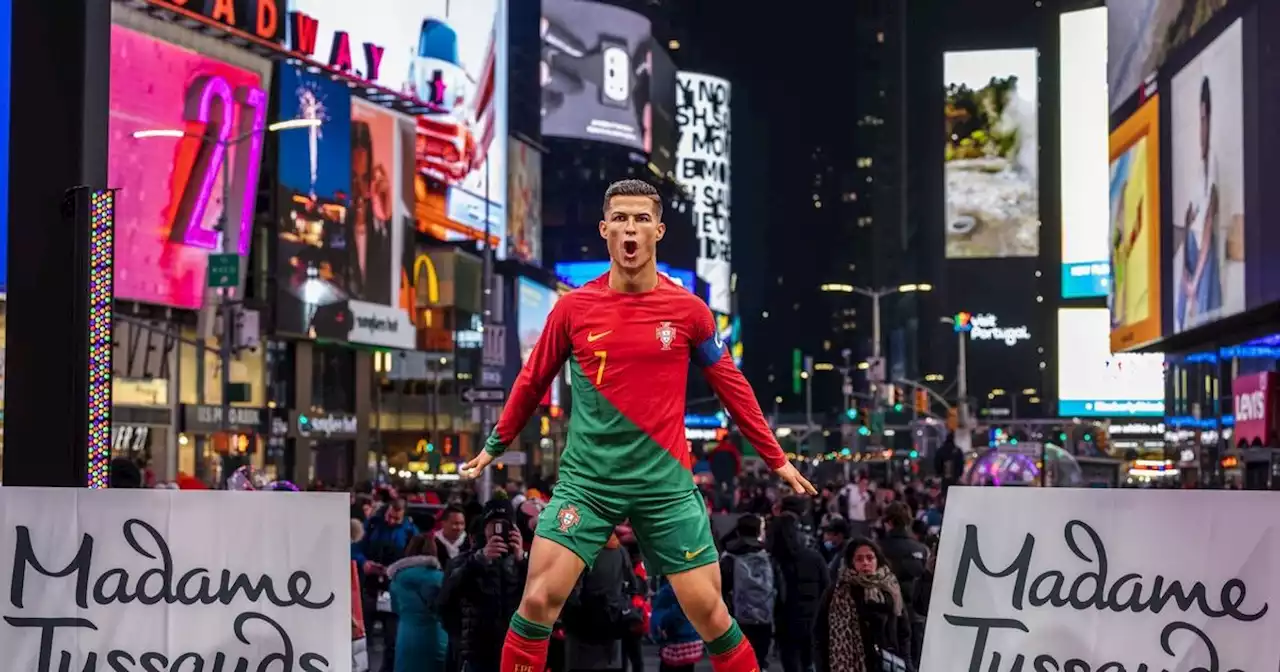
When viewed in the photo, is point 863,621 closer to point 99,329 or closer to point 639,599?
point 639,599

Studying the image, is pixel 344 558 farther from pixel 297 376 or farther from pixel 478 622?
pixel 297 376

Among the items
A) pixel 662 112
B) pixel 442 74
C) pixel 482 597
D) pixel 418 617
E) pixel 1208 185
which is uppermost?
pixel 662 112

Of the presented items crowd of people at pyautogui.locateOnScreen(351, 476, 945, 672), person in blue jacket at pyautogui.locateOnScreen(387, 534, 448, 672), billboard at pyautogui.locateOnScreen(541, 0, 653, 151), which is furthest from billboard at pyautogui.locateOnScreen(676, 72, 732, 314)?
person in blue jacket at pyautogui.locateOnScreen(387, 534, 448, 672)

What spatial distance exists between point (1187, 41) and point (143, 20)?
28770mm

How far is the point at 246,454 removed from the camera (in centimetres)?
5288

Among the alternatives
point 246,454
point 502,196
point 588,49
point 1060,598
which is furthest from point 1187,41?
point 588,49

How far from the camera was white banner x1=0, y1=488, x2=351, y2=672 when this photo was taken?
6.32 meters

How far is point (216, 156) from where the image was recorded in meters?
54.4

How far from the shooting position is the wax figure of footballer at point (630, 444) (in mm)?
7582

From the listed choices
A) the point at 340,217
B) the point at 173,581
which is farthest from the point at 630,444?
the point at 340,217

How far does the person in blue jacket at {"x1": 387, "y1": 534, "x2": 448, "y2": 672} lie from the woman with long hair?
10.0ft

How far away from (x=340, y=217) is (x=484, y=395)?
32.3m

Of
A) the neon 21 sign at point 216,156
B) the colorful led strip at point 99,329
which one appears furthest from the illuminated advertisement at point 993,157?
the colorful led strip at point 99,329

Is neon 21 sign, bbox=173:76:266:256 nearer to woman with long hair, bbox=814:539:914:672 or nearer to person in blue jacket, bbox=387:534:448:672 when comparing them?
person in blue jacket, bbox=387:534:448:672
